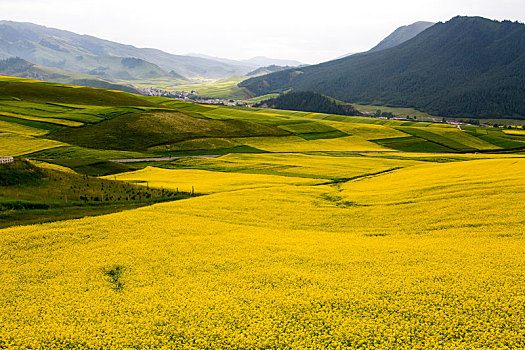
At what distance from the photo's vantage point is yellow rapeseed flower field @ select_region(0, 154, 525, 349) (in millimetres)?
12602

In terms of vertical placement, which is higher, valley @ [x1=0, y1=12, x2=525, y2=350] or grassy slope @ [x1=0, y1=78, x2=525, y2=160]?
grassy slope @ [x1=0, y1=78, x2=525, y2=160]

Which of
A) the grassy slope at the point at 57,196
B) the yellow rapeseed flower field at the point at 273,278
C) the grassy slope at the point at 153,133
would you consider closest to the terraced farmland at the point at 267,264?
the yellow rapeseed flower field at the point at 273,278

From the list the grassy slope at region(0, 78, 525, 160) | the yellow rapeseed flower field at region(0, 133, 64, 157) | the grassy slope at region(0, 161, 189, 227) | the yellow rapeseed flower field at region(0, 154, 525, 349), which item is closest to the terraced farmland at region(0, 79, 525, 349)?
the yellow rapeseed flower field at region(0, 154, 525, 349)

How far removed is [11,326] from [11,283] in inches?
166

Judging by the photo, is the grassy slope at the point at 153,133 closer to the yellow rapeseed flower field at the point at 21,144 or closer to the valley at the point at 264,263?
the yellow rapeseed flower field at the point at 21,144

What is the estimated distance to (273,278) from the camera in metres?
16.9

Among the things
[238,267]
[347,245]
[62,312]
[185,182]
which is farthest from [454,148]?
[62,312]

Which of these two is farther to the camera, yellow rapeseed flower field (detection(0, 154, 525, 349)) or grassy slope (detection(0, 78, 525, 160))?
grassy slope (detection(0, 78, 525, 160))

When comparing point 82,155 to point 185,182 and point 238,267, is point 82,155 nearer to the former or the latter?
point 185,182

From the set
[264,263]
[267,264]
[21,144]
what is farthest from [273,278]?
[21,144]

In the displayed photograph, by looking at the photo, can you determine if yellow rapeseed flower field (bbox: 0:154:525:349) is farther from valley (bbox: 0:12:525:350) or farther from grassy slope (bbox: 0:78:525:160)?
grassy slope (bbox: 0:78:525:160)

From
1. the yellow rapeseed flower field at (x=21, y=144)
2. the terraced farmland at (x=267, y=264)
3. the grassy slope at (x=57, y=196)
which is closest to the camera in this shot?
the terraced farmland at (x=267, y=264)

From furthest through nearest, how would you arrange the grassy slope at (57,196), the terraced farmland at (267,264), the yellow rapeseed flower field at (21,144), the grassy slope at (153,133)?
1. the grassy slope at (153,133)
2. the yellow rapeseed flower field at (21,144)
3. the grassy slope at (57,196)
4. the terraced farmland at (267,264)

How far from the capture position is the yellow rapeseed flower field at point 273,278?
1260cm
